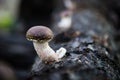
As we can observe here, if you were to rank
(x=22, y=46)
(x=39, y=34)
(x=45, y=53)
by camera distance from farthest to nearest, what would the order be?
(x=22, y=46) < (x=45, y=53) < (x=39, y=34)

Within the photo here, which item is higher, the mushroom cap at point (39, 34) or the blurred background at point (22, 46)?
the blurred background at point (22, 46)

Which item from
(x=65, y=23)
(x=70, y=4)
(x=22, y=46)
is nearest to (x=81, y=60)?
(x=65, y=23)

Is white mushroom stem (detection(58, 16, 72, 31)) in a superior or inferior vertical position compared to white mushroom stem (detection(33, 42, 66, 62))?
superior

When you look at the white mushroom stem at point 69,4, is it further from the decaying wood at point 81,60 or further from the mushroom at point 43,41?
the mushroom at point 43,41

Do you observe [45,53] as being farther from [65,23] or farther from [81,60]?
[65,23]

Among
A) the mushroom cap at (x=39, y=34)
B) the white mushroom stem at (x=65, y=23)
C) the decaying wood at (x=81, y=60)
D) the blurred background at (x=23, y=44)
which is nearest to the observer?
the decaying wood at (x=81, y=60)

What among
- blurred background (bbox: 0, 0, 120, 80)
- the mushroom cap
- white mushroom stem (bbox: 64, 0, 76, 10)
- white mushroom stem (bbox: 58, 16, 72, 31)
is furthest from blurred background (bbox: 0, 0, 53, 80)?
the mushroom cap

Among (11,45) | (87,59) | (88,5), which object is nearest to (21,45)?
(11,45)

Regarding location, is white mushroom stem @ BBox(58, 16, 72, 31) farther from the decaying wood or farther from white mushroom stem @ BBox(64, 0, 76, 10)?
white mushroom stem @ BBox(64, 0, 76, 10)

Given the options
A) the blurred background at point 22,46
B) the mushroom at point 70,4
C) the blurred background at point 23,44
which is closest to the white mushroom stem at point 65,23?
the mushroom at point 70,4

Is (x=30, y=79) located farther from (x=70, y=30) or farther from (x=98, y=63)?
(x=70, y=30)
